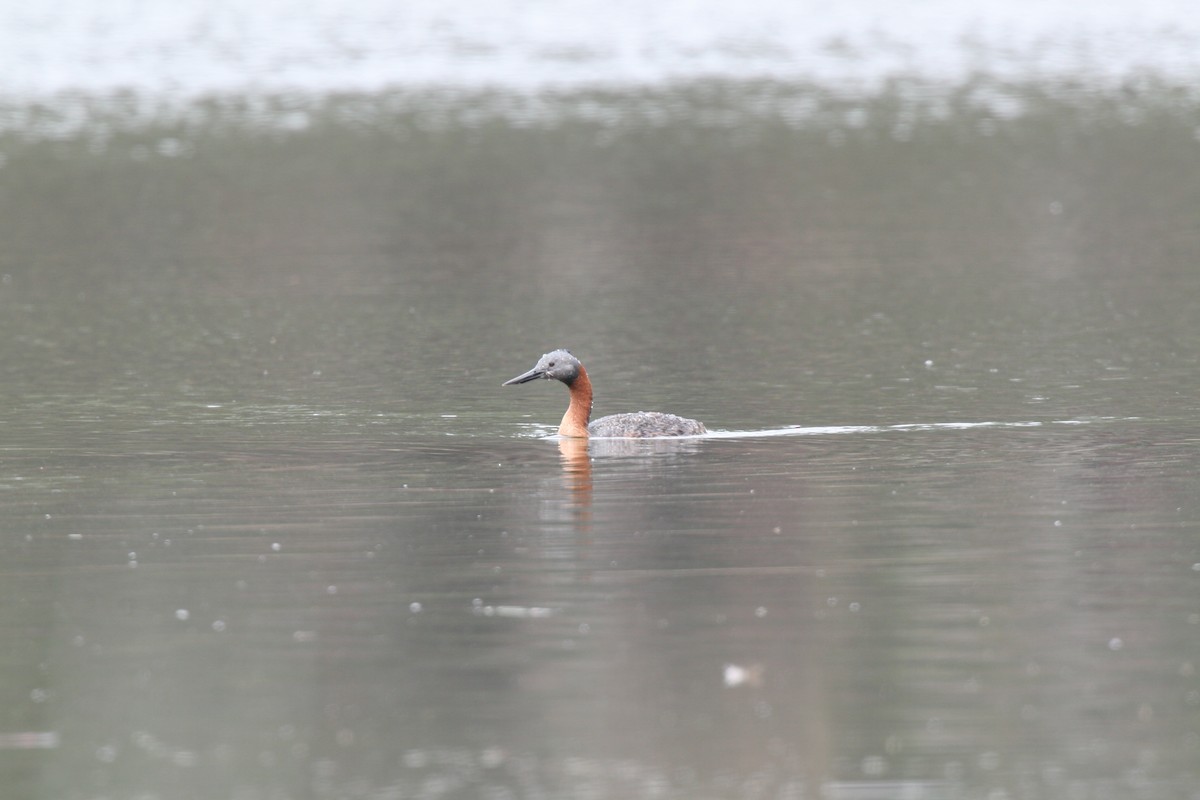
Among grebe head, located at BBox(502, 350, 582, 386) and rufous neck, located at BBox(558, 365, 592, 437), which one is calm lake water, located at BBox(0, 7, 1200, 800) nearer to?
rufous neck, located at BBox(558, 365, 592, 437)

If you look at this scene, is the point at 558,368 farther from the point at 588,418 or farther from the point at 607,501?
the point at 607,501

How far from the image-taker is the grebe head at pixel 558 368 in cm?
1770

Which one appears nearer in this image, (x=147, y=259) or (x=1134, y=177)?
(x=147, y=259)

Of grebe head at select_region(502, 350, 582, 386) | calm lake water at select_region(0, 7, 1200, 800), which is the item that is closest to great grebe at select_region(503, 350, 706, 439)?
grebe head at select_region(502, 350, 582, 386)

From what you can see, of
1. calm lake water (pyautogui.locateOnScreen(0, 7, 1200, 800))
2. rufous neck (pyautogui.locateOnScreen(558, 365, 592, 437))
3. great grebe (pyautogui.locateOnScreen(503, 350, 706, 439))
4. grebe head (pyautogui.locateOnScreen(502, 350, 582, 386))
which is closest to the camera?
calm lake water (pyautogui.locateOnScreen(0, 7, 1200, 800))

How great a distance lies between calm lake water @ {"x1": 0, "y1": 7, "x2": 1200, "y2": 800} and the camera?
30.1 ft

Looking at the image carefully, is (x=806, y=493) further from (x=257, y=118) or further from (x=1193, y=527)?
(x=257, y=118)

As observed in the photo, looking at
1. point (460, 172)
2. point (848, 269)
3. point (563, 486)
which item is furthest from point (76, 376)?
point (460, 172)

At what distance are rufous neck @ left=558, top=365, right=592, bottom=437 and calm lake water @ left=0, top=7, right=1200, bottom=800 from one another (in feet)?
1.42

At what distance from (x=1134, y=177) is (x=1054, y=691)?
1164 inches

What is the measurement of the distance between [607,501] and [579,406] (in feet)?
10.1

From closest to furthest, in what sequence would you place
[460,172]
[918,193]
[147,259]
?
[147,259] < [918,193] < [460,172]

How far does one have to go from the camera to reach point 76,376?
68.7 feet

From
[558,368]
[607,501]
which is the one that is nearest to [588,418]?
[558,368]
